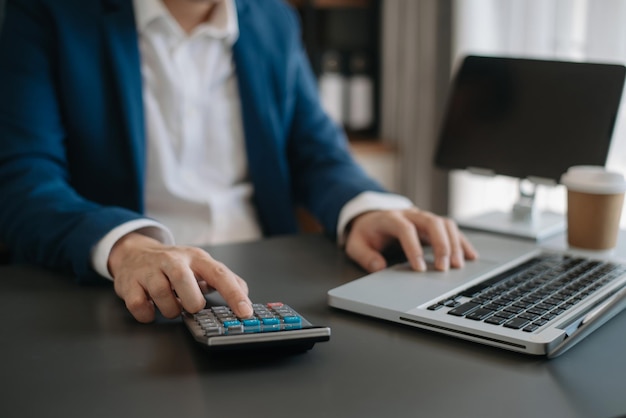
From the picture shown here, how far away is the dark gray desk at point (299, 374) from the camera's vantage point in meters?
0.63

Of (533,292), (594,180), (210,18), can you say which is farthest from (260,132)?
(533,292)

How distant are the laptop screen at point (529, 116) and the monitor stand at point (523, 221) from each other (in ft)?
0.16

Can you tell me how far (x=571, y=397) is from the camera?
644mm

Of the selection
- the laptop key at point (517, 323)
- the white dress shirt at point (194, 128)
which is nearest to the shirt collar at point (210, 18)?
the white dress shirt at point (194, 128)

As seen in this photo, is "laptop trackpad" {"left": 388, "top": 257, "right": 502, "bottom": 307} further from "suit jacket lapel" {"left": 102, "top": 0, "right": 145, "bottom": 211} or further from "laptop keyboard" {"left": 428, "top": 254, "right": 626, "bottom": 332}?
"suit jacket lapel" {"left": 102, "top": 0, "right": 145, "bottom": 211}

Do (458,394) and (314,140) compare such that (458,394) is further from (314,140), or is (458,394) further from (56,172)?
(314,140)

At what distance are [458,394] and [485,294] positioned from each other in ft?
0.76

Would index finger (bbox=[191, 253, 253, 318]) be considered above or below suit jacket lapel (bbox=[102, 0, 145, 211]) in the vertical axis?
below

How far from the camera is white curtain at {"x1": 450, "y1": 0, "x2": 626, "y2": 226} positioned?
211cm

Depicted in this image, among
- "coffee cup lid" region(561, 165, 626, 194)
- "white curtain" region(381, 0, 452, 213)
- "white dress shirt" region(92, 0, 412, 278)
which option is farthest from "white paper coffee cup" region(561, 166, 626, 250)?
"white curtain" region(381, 0, 452, 213)

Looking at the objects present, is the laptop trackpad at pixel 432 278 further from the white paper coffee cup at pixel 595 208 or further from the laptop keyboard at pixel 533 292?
the white paper coffee cup at pixel 595 208

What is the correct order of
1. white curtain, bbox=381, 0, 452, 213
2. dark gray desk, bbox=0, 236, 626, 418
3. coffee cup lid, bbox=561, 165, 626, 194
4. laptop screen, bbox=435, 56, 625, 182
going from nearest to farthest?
dark gray desk, bbox=0, 236, 626, 418, coffee cup lid, bbox=561, 165, 626, 194, laptop screen, bbox=435, 56, 625, 182, white curtain, bbox=381, 0, 452, 213

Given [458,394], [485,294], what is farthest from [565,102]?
[458,394]

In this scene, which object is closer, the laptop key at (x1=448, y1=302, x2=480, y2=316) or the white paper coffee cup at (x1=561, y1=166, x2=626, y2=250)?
the laptop key at (x1=448, y1=302, x2=480, y2=316)
